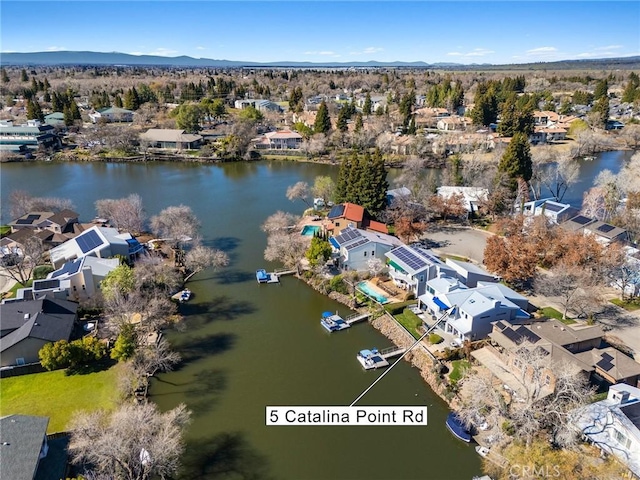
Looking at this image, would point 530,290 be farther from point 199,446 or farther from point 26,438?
point 26,438

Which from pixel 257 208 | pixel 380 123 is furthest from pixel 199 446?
pixel 380 123

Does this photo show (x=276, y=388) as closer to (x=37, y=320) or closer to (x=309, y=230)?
(x=37, y=320)

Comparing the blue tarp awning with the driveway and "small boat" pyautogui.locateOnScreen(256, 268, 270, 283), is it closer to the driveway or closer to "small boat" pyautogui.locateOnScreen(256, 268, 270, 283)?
the driveway

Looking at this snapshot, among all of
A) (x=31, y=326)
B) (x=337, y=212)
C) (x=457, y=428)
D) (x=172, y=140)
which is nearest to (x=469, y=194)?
(x=337, y=212)

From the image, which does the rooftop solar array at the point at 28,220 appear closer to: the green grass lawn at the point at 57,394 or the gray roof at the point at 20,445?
the green grass lawn at the point at 57,394

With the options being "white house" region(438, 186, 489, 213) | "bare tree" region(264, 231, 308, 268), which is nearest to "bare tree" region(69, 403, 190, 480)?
"bare tree" region(264, 231, 308, 268)

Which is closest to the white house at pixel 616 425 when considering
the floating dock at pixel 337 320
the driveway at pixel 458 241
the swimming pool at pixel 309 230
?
the floating dock at pixel 337 320
